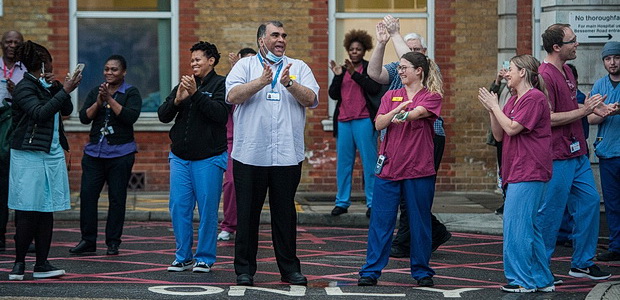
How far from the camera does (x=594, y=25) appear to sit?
14328mm

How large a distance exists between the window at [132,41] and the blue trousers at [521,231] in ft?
27.4

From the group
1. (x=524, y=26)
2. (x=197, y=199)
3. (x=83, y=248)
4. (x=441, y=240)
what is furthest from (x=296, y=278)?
(x=524, y=26)

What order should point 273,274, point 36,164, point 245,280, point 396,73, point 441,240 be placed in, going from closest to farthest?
point 245,280
point 36,164
point 273,274
point 396,73
point 441,240

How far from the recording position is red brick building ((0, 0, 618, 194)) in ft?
53.9

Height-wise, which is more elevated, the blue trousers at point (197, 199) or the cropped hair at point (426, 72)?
the cropped hair at point (426, 72)

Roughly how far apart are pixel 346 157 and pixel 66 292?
211 inches

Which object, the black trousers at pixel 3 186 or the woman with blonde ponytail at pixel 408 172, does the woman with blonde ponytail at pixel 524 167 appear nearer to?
the woman with blonde ponytail at pixel 408 172

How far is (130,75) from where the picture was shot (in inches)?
661

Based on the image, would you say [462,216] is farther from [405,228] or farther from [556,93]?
[556,93]

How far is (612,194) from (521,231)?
8.47 ft

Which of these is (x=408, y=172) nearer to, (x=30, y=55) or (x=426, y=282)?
(x=426, y=282)

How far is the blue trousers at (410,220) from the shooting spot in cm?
938

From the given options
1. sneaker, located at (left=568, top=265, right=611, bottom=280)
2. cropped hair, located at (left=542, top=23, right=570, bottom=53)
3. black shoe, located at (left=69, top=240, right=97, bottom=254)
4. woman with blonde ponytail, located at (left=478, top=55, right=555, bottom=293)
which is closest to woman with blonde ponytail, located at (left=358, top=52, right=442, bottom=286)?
woman with blonde ponytail, located at (left=478, top=55, right=555, bottom=293)

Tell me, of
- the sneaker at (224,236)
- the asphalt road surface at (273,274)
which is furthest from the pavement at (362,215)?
the sneaker at (224,236)
